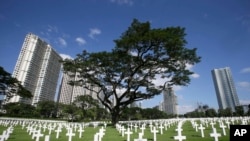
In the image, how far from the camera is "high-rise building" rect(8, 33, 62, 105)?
93.0m

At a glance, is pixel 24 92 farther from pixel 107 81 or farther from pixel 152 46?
pixel 152 46

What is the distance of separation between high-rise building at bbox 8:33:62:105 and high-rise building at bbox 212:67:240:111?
157 metres

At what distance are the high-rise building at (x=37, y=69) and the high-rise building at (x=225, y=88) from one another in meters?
157

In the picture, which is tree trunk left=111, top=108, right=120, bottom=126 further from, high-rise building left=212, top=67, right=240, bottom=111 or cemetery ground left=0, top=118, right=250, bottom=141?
high-rise building left=212, top=67, right=240, bottom=111

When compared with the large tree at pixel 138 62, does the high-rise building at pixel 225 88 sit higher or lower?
higher

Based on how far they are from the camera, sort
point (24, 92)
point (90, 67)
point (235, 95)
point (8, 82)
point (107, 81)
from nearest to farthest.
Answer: point (90, 67), point (107, 81), point (8, 82), point (24, 92), point (235, 95)

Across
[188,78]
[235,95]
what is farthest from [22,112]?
[235,95]

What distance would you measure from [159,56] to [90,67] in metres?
9.31

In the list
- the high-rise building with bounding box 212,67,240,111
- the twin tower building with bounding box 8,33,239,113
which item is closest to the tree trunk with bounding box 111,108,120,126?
the twin tower building with bounding box 8,33,239,113

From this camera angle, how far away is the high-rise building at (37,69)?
305 ft

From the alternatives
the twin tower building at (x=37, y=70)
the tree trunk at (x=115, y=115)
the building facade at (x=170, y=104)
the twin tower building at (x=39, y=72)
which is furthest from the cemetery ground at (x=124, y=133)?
the building facade at (x=170, y=104)

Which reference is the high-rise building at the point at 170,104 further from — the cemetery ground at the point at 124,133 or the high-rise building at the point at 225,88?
the cemetery ground at the point at 124,133

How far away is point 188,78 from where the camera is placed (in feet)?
66.2

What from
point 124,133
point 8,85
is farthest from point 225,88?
point 124,133
